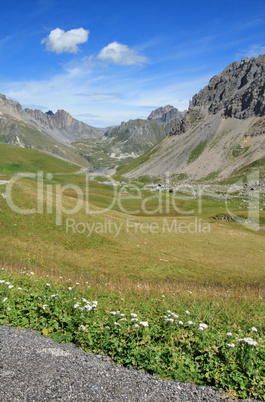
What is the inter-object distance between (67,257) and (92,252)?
4748mm

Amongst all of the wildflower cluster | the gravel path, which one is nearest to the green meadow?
the wildflower cluster

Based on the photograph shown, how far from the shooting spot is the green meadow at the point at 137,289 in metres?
12.1

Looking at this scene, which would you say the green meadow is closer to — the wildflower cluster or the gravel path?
the wildflower cluster

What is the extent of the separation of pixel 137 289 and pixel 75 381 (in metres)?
14.3

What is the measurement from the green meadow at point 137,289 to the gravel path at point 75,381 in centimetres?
61

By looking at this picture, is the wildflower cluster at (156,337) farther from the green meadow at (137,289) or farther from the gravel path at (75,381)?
the gravel path at (75,381)

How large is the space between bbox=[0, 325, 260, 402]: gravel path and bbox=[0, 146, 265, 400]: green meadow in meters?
0.61

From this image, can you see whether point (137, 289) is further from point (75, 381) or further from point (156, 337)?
point (75, 381)

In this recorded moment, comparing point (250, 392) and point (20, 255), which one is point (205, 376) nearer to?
point (250, 392)

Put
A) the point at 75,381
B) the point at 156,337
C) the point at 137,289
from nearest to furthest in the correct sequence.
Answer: the point at 75,381
the point at 156,337
the point at 137,289

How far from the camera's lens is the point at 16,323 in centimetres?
1523

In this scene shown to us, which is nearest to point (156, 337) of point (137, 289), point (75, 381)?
point (75, 381)

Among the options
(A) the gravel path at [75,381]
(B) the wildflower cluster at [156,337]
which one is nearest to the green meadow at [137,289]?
(B) the wildflower cluster at [156,337]

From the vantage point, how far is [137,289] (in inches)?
975
